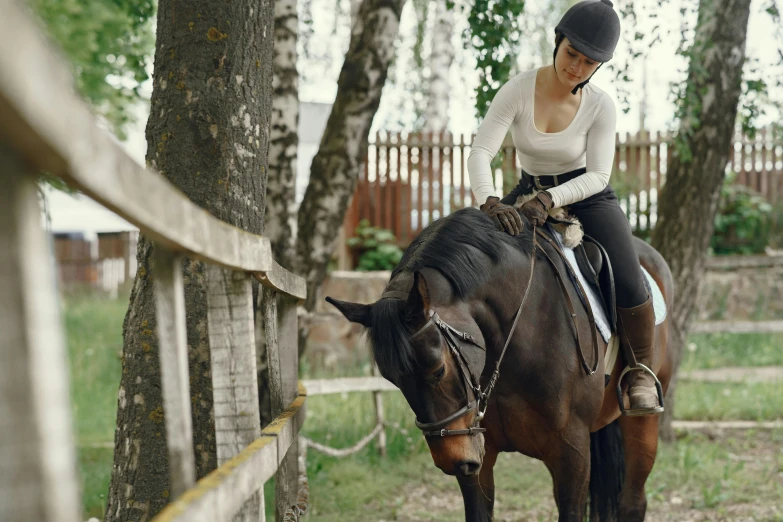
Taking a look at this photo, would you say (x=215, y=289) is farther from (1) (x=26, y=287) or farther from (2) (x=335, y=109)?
(2) (x=335, y=109)

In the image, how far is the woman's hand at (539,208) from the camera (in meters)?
3.69

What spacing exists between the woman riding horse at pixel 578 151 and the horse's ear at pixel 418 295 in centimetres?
67

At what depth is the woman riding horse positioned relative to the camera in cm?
365

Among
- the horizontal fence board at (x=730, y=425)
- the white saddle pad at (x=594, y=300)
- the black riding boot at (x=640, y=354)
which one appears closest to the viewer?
the white saddle pad at (x=594, y=300)

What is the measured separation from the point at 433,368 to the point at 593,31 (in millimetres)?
1700

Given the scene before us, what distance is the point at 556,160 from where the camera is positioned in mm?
3963

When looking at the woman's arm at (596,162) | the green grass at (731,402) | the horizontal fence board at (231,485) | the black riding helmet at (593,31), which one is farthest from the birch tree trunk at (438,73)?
the horizontal fence board at (231,485)

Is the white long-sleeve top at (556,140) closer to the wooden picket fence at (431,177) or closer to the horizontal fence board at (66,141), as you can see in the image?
the horizontal fence board at (66,141)

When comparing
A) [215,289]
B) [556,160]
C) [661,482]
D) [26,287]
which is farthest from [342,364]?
[26,287]

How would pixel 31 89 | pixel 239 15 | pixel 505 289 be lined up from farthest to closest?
1. pixel 505 289
2. pixel 239 15
3. pixel 31 89

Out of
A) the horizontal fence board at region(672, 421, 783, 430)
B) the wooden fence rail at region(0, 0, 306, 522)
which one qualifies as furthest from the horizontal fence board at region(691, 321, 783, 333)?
the wooden fence rail at region(0, 0, 306, 522)

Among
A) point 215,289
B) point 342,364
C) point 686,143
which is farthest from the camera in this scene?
point 342,364

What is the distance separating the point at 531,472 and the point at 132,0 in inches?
200

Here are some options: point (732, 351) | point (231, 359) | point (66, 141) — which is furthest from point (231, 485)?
point (732, 351)
